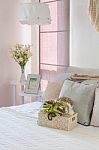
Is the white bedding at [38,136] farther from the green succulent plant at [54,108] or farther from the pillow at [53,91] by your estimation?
the pillow at [53,91]

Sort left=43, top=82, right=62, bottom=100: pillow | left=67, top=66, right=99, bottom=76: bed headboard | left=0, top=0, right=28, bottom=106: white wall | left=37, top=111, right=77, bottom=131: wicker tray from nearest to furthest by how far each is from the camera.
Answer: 1. left=37, top=111, right=77, bottom=131: wicker tray
2. left=43, top=82, right=62, bottom=100: pillow
3. left=67, top=66, right=99, bottom=76: bed headboard
4. left=0, top=0, right=28, bottom=106: white wall

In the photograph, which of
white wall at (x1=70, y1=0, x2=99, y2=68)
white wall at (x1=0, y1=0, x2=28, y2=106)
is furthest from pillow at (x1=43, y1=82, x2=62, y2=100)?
white wall at (x1=0, y1=0, x2=28, y2=106)

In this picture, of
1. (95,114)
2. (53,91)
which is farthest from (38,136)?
(53,91)

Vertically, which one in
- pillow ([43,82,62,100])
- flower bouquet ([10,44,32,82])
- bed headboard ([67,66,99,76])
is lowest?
pillow ([43,82,62,100])

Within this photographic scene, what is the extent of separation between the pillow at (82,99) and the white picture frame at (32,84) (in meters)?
1.18

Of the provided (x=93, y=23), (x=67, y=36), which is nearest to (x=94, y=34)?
(x=93, y=23)

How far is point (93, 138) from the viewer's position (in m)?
2.01

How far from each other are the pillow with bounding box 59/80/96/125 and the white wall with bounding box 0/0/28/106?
5.88 ft

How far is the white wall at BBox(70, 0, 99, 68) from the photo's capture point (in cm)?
337

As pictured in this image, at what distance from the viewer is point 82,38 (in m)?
3.51

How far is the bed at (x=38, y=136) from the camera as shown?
5.99 feet

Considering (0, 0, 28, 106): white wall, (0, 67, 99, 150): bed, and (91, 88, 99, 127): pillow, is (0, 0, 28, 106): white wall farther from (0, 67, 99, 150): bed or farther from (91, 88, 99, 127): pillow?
(91, 88, 99, 127): pillow

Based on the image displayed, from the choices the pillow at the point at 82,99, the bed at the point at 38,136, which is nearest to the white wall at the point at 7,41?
the bed at the point at 38,136

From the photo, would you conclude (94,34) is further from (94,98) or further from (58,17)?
(94,98)
